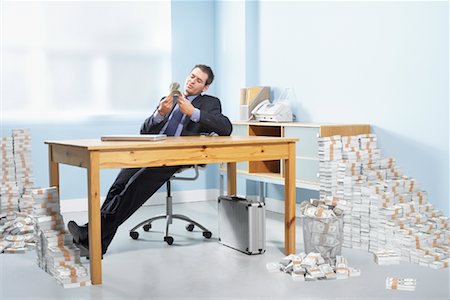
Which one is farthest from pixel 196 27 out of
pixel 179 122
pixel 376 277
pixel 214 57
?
pixel 376 277

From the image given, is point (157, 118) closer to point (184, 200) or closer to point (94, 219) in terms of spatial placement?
point (94, 219)

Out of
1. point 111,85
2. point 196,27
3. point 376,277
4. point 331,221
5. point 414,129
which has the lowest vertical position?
point 376,277

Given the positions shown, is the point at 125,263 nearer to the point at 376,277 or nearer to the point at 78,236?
the point at 78,236

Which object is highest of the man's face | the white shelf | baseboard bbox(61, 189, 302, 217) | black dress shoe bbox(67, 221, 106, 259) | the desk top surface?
the man's face

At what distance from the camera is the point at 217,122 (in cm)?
480

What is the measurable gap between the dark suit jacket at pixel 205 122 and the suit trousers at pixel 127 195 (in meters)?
0.35

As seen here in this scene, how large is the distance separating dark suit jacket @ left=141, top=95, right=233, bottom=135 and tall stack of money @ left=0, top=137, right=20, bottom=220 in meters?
Result: 1.23

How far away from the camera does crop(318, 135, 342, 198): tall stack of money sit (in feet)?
16.4

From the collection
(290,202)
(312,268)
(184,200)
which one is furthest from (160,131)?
(184,200)

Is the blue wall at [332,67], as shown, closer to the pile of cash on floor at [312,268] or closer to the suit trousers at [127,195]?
the pile of cash on floor at [312,268]

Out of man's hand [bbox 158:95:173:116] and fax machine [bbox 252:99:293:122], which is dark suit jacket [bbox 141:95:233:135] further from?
fax machine [bbox 252:99:293:122]

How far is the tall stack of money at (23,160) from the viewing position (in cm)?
571

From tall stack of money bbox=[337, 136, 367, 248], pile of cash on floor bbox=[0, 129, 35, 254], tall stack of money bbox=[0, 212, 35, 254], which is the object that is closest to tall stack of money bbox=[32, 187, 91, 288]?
tall stack of money bbox=[0, 212, 35, 254]

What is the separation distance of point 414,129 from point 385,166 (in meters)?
0.36
